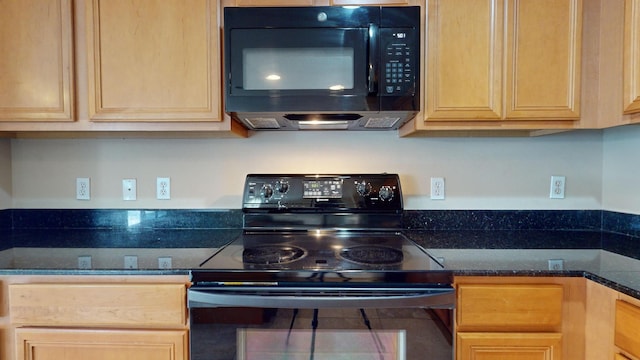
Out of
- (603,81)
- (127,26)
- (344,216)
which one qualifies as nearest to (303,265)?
(344,216)

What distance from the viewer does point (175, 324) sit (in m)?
1.12

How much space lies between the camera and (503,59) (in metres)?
1.39

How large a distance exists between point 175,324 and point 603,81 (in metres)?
1.79

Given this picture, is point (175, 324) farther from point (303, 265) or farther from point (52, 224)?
point (52, 224)

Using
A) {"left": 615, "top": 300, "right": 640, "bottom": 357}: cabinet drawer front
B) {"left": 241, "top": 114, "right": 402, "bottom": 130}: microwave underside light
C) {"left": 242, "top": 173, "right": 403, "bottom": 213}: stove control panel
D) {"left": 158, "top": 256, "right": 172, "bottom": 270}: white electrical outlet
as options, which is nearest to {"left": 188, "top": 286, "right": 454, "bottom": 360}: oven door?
{"left": 158, "top": 256, "right": 172, "bottom": 270}: white electrical outlet

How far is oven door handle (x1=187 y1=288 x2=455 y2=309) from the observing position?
41.2 inches

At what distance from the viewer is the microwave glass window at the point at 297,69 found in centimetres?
136

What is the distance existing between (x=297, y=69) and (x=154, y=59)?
581 mm

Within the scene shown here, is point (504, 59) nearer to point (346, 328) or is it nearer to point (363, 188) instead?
point (363, 188)

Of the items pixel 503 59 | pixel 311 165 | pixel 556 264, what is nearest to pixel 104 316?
pixel 311 165

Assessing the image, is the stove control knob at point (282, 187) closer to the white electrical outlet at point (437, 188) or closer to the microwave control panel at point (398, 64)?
the microwave control panel at point (398, 64)

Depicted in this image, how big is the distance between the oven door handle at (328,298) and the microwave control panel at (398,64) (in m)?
0.74

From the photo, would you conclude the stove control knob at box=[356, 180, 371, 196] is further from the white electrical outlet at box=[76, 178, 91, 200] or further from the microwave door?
the white electrical outlet at box=[76, 178, 91, 200]

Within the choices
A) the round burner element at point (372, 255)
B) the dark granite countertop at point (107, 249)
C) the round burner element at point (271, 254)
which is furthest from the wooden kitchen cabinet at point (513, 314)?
the dark granite countertop at point (107, 249)
